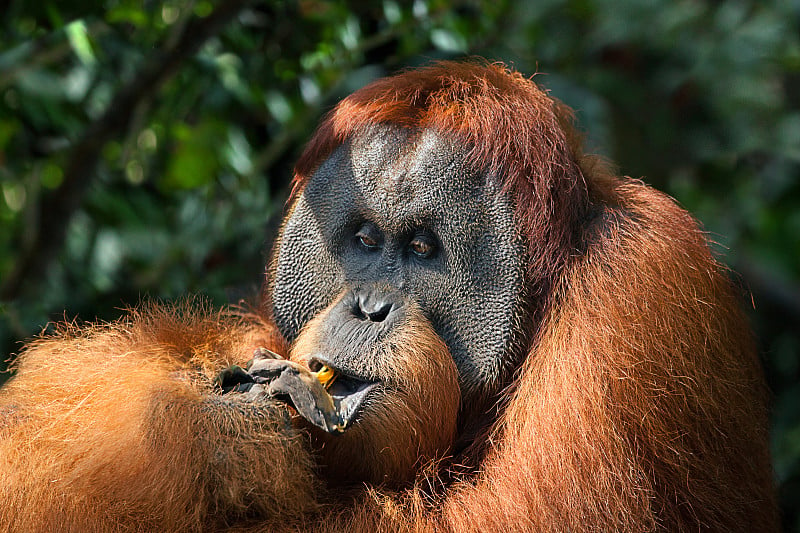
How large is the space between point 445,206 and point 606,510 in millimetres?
690

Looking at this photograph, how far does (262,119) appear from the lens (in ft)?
13.3

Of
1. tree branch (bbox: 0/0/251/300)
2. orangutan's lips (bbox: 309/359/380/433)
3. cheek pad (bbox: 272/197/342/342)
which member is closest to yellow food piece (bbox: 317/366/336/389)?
orangutan's lips (bbox: 309/359/380/433)

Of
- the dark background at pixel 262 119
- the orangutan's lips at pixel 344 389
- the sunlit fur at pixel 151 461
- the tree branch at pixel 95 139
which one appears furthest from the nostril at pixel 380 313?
the tree branch at pixel 95 139

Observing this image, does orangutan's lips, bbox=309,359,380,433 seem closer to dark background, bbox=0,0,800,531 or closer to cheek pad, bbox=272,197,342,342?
cheek pad, bbox=272,197,342,342

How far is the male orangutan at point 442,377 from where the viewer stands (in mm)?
1594

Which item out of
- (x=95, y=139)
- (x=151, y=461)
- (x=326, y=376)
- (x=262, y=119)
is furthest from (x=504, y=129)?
(x=262, y=119)

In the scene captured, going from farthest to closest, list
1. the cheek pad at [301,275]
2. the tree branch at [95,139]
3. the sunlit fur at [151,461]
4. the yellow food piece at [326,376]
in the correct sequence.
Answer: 1. the tree branch at [95,139]
2. the cheek pad at [301,275]
3. the yellow food piece at [326,376]
4. the sunlit fur at [151,461]

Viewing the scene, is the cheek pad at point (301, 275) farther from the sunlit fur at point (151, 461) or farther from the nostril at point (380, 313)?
the sunlit fur at point (151, 461)

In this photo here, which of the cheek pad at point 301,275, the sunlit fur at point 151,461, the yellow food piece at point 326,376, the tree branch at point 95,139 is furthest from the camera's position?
the tree branch at point 95,139

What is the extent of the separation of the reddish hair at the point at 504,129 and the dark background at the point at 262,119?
2.18 feet

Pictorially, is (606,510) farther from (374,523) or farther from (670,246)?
(670,246)

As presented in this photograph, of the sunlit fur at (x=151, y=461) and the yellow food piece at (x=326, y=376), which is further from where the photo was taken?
the yellow food piece at (x=326, y=376)

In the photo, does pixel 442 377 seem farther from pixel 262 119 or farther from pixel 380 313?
pixel 262 119

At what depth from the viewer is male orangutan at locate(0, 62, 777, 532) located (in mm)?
1594
